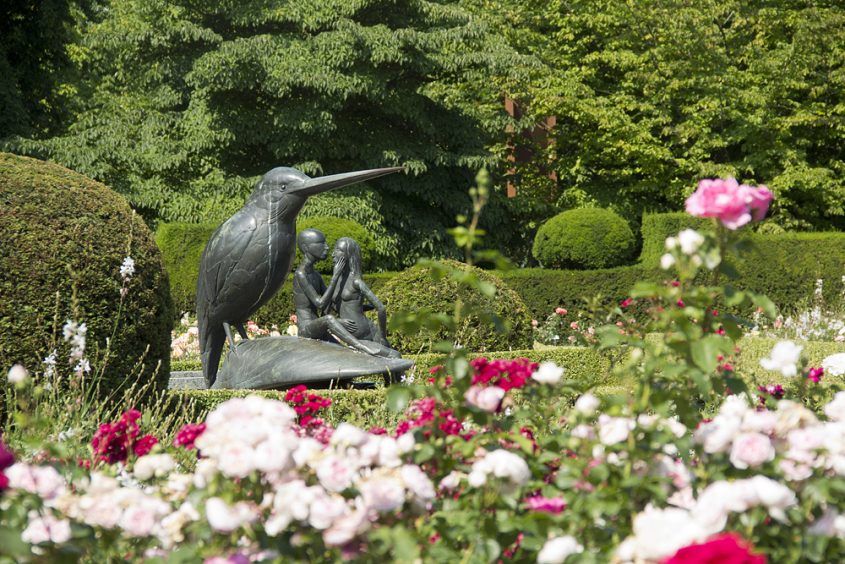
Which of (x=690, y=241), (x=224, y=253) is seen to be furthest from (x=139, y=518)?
(x=224, y=253)

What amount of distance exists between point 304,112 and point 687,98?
8.05 m

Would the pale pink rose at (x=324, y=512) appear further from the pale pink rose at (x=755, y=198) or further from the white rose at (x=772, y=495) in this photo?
the pale pink rose at (x=755, y=198)

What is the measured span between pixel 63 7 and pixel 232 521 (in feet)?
63.1

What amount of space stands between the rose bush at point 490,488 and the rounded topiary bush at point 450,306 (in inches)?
276

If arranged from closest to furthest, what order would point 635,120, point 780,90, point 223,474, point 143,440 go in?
point 223,474 < point 143,440 < point 780,90 < point 635,120

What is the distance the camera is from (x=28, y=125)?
19047mm

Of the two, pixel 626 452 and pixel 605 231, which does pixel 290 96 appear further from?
pixel 626 452

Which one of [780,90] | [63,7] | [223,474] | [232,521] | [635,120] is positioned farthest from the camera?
[635,120]

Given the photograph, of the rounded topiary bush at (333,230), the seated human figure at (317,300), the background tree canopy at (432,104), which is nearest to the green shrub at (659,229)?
the background tree canopy at (432,104)

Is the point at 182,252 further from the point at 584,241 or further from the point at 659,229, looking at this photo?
the point at 659,229

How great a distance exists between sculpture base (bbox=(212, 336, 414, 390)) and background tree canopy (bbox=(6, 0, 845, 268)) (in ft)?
38.7

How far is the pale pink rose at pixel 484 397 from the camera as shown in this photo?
2354 millimetres

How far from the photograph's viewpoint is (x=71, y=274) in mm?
4648

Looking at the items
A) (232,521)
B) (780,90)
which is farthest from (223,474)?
(780,90)
